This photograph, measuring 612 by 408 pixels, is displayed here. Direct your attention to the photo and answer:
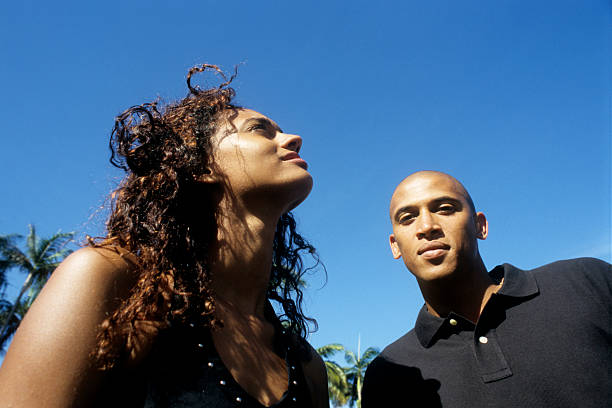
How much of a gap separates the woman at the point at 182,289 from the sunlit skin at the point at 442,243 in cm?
108

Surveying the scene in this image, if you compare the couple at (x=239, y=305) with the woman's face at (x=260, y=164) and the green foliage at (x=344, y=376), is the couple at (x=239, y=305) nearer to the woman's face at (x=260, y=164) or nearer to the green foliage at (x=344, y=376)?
the woman's face at (x=260, y=164)

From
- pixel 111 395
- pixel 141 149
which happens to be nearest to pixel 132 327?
pixel 111 395

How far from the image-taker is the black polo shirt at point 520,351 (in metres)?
2.78

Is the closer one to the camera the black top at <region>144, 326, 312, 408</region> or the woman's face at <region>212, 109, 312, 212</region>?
the black top at <region>144, 326, 312, 408</region>

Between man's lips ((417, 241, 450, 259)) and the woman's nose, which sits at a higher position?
the woman's nose

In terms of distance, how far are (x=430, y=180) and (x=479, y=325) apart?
1343 millimetres

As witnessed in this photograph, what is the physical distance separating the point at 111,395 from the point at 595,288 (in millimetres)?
3289

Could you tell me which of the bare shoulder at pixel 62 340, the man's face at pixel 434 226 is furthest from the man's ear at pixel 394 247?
the bare shoulder at pixel 62 340

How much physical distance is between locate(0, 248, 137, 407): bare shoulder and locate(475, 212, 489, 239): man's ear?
317 centimetres

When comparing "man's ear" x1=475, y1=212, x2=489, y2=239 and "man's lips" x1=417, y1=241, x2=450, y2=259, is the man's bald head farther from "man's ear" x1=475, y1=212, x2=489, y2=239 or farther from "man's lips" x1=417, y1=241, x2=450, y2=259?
"man's lips" x1=417, y1=241, x2=450, y2=259

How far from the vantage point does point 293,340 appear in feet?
10.8

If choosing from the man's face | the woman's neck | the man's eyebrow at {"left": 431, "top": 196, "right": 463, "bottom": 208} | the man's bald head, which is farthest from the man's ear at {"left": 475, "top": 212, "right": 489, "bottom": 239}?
the woman's neck

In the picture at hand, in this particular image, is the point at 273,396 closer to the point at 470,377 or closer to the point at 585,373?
the point at 470,377

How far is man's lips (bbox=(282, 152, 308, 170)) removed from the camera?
123 inches
